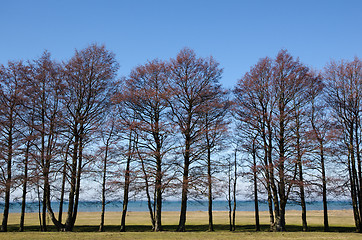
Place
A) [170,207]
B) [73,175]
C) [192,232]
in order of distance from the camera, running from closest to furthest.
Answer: [192,232] < [73,175] < [170,207]

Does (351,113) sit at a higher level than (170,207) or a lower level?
higher

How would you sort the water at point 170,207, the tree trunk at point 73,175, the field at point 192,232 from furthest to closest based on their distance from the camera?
1. the water at point 170,207
2. the tree trunk at point 73,175
3. the field at point 192,232

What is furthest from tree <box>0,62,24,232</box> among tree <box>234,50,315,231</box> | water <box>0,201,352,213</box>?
tree <box>234,50,315,231</box>

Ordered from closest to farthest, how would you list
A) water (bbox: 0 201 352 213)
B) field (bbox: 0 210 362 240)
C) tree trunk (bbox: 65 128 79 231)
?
field (bbox: 0 210 362 240)
tree trunk (bbox: 65 128 79 231)
water (bbox: 0 201 352 213)

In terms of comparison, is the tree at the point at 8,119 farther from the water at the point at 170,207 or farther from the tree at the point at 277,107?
the tree at the point at 277,107

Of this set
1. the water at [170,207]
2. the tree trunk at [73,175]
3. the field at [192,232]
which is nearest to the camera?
the field at [192,232]

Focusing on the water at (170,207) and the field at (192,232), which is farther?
the water at (170,207)

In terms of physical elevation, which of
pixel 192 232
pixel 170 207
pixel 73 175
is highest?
pixel 73 175

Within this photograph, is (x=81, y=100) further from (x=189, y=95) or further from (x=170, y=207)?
(x=170, y=207)

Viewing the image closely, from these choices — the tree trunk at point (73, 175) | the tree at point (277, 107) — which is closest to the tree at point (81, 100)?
the tree trunk at point (73, 175)

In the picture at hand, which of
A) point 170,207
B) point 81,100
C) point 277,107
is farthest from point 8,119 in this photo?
point 170,207

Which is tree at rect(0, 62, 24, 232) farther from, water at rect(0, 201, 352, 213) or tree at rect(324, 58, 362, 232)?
tree at rect(324, 58, 362, 232)

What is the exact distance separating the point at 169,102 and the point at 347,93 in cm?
1503

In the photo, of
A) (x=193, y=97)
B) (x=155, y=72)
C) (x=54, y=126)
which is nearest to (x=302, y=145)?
(x=193, y=97)
